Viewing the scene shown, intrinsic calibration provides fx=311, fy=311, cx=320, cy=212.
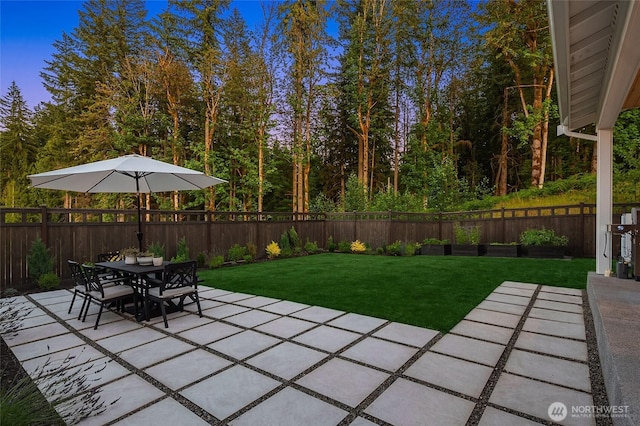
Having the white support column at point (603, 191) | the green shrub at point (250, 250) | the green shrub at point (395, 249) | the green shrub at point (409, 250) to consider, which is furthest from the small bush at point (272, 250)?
the white support column at point (603, 191)

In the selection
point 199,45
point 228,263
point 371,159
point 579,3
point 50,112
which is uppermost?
point 199,45

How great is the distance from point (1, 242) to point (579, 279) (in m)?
9.22

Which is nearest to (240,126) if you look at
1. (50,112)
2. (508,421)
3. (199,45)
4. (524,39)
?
(199,45)

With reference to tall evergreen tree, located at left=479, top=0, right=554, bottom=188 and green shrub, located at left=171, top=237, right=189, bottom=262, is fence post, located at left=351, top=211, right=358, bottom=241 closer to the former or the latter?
green shrub, located at left=171, top=237, right=189, bottom=262

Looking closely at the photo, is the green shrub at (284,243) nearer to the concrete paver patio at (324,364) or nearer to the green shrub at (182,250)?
the green shrub at (182,250)

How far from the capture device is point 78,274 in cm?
380

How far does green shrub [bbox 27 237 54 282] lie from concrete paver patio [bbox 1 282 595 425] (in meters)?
1.97

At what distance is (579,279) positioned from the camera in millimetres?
4996

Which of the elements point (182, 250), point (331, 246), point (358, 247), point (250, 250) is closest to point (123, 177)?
point (182, 250)

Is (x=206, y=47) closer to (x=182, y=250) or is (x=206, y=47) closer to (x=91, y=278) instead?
(x=182, y=250)

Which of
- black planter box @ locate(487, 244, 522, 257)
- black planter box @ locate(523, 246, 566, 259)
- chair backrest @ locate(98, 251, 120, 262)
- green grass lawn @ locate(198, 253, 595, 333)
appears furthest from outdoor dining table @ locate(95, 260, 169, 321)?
black planter box @ locate(523, 246, 566, 259)

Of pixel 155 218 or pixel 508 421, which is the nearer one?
pixel 508 421

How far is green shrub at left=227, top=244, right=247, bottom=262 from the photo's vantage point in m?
7.84

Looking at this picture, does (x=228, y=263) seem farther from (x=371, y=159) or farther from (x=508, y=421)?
(x=371, y=159)
